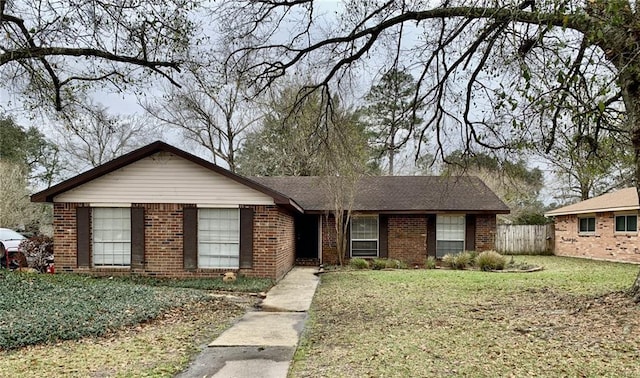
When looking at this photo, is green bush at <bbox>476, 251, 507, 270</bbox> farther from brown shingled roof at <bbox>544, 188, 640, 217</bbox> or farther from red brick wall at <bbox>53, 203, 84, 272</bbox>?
red brick wall at <bbox>53, 203, 84, 272</bbox>

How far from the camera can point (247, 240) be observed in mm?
11781

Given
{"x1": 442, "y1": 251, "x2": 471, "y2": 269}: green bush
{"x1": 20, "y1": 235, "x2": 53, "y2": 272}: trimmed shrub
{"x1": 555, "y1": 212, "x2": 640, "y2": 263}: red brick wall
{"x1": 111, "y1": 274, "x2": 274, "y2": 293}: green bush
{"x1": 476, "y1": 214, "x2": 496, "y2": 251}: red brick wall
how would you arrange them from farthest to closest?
{"x1": 555, "y1": 212, "x2": 640, "y2": 263}: red brick wall → {"x1": 476, "y1": 214, "x2": 496, "y2": 251}: red brick wall → {"x1": 442, "y1": 251, "x2": 471, "y2": 269}: green bush → {"x1": 20, "y1": 235, "x2": 53, "y2": 272}: trimmed shrub → {"x1": 111, "y1": 274, "x2": 274, "y2": 293}: green bush

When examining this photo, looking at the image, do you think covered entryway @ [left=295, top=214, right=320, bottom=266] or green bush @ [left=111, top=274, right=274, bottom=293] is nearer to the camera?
green bush @ [left=111, top=274, right=274, bottom=293]

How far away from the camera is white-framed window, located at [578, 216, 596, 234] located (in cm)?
2000

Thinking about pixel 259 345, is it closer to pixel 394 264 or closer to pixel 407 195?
pixel 394 264

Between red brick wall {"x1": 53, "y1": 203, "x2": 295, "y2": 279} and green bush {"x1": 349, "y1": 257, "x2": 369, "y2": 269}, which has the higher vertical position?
red brick wall {"x1": 53, "y1": 203, "x2": 295, "y2": 279}

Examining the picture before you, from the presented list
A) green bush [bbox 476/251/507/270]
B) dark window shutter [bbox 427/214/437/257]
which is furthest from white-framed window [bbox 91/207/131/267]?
green bush [bbox 476/251/507/270]

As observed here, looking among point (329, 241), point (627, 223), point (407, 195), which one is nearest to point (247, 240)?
point (329, 241)

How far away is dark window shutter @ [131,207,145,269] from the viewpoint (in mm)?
11828

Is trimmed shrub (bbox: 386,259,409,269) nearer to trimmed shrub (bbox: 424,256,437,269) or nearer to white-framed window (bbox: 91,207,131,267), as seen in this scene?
trimmed shrub (bbox: 424,256,437,269)

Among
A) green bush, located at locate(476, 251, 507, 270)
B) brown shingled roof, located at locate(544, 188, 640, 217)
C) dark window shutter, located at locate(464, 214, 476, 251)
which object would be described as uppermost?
brown shingled roof, located at locate(544, 188, 640, 217)

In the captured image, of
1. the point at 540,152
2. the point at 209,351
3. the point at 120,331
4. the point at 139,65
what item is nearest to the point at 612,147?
the point at 540,152

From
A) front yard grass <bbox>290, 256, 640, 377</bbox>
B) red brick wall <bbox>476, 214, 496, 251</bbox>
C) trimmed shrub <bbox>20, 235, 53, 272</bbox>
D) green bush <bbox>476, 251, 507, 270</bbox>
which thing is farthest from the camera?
red brick wall <bbox>476, 214, 496, 251</bbox>

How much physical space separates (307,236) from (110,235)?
27.2 ft
